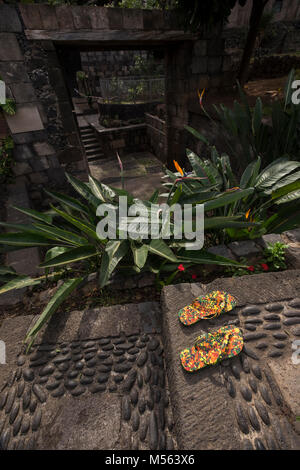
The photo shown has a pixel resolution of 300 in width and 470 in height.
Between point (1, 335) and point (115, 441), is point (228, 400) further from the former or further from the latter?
point (1, 335)

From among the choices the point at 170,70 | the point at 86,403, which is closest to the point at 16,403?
the point at 86,403

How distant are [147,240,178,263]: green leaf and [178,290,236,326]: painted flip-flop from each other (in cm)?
34

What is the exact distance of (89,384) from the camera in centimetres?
130

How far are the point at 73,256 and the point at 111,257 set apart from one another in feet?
1.08

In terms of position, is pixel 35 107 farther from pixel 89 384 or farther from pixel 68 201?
pixel 89 384

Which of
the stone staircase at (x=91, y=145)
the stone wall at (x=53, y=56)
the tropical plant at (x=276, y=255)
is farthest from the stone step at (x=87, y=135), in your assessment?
the tropical plant at (x=276, y=255)

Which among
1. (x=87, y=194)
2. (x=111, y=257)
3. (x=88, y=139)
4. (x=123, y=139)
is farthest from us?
(x=88, y=139)

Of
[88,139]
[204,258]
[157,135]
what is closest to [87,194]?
[204,258]

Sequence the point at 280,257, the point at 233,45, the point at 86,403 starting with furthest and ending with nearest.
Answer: the point at 233,45
the point at 280,257
the point at 86,403

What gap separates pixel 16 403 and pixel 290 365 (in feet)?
5.04

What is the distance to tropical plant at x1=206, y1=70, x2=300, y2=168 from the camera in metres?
2.35

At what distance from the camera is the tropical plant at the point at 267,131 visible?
2346 millimetres

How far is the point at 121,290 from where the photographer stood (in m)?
1.80

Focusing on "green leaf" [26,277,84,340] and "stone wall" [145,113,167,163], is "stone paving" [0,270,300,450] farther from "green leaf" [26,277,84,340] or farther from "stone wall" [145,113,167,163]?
"stone wall" [145,113,167,163]
